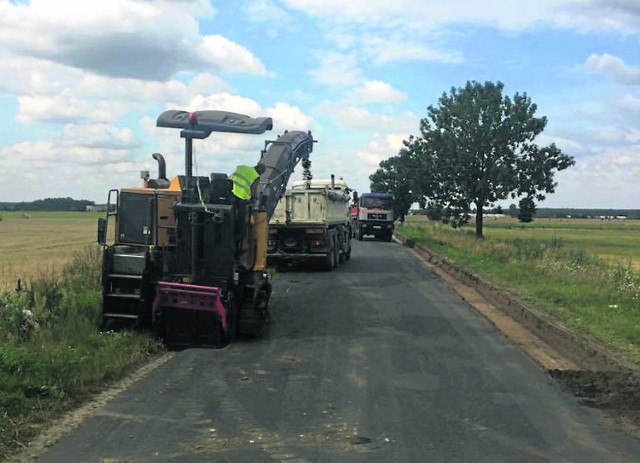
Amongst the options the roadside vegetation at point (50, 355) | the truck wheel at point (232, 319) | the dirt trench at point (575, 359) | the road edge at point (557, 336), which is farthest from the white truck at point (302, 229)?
the truck wheel at point (232, 319)

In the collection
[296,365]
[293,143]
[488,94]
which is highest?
[488,94]

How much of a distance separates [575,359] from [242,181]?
543 centimetres

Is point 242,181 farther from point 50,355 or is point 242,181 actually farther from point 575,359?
point 575,359

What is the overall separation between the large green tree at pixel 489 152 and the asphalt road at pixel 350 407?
3068cm

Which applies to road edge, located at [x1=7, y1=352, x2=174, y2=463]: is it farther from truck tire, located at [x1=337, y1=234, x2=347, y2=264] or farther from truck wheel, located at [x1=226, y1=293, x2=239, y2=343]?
truck tire, located at [x1=337, y1=234, x2=347, y2=264]

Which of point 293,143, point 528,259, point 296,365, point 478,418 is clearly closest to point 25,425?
point 296,365

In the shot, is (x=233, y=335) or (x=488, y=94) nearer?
(x=233, y=335)

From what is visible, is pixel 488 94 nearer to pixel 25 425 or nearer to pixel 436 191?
pixel 436 191

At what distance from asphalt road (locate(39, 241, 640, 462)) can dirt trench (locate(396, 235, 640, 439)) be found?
262 millimetres

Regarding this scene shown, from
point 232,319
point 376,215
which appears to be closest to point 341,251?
point 232,319

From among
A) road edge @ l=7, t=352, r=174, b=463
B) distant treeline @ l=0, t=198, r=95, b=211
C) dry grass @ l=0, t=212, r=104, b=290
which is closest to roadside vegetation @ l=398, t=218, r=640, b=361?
road edge @ l=7, t=352, r=174, b=463

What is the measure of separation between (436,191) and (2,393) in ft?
126

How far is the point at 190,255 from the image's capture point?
9.93m

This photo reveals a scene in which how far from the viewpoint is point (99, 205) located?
10359 mm
